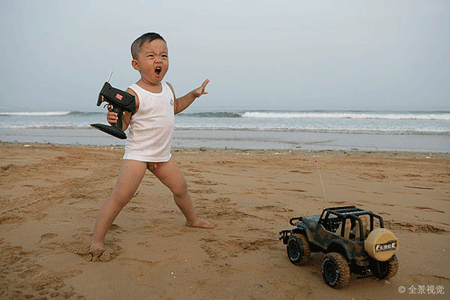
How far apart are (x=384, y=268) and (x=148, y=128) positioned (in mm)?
2173

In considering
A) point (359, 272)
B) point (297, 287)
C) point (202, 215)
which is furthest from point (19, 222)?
point (359, 272)

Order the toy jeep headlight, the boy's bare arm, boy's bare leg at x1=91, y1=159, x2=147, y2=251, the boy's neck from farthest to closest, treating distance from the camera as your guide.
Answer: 1. the boy's bare arm
2. the boy's neck
3. boy's bare leg at x1=91, y1=159, x2=147, y2=251
4. the toy jeep headlight

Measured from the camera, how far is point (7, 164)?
279 inches

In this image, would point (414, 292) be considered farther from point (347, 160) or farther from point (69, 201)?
point (347, 160)

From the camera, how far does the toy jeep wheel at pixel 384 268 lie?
8.67 feet

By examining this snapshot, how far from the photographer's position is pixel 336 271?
2.57 metres

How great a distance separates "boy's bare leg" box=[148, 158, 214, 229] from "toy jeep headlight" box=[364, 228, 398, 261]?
1.83 m

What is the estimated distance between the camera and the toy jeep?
2.51 meters

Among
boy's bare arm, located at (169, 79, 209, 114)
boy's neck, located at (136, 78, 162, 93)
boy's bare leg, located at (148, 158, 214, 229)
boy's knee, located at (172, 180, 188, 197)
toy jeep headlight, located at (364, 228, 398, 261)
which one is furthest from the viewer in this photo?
boy's bare arm, located at (169, 79, 209, 114)

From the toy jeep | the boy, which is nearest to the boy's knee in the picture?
the boy

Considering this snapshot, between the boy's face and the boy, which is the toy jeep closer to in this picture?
the boy

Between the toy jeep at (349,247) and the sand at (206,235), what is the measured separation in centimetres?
12

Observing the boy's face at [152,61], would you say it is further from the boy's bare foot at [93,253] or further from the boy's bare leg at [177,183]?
the boy's bare foot at [93,253]

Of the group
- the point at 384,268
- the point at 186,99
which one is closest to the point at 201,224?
the point at 186,99
